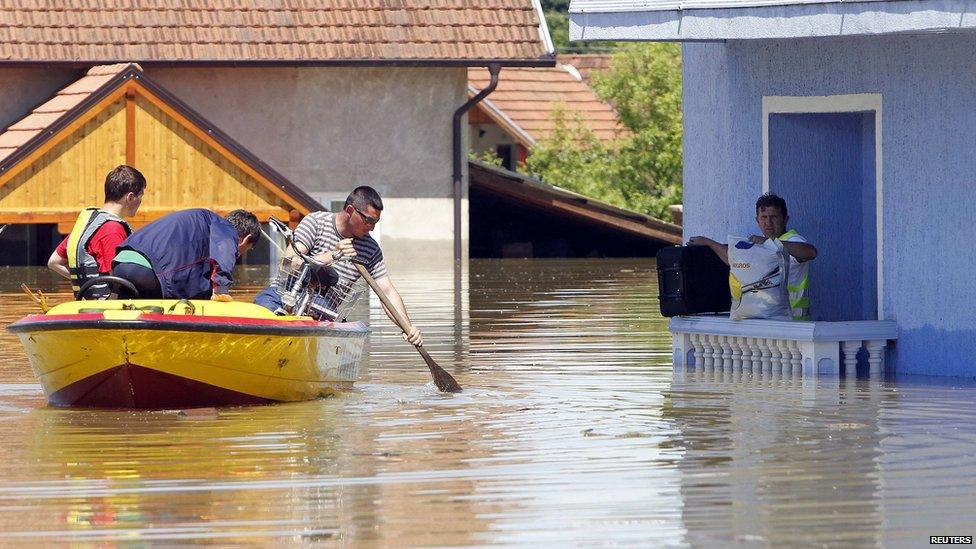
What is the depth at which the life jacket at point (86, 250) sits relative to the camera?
1277 centimetres

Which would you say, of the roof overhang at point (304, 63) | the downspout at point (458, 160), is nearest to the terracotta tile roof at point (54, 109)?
the roof overhang at point (304, 63)

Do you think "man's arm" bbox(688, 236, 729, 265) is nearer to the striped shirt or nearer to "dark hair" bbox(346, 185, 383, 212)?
the striped shirt

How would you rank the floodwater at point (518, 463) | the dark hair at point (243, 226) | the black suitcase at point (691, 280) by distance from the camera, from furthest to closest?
the black suitcase at point (691, 280), the dark hair at point (243, 226), the floodwater at point (518, 463)

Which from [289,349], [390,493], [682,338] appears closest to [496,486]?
[390,493]

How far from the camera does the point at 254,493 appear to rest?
952 cm

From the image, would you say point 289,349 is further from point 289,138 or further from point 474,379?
point 289,138

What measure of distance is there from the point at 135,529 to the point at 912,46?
7.73 metres

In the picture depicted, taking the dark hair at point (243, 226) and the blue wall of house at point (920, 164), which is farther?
the blue wall of house at point (920, 164)

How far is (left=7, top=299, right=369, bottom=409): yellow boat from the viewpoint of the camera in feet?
40.0

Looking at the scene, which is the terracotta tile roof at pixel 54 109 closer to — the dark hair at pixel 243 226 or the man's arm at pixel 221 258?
the dark hair at pixel 243 226

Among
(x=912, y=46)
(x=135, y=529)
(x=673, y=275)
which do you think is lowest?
(x=135, y=529)

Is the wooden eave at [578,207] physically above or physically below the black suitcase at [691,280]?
above

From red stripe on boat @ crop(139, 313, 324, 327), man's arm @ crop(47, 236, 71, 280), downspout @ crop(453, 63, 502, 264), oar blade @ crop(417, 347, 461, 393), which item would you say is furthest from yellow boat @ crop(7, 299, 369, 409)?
downspout @ crop(453, 63, 502, 264)

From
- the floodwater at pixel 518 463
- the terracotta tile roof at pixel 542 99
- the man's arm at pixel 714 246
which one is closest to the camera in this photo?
the floodwater at pixel 518 463
